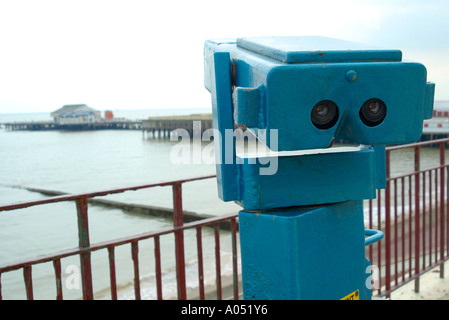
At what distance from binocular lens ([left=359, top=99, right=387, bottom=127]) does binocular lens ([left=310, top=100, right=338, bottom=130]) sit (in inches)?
3.2

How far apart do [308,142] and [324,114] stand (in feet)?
0.29

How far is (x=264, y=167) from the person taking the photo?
1.22 metres

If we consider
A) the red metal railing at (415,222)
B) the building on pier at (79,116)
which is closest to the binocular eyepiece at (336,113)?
the red metal railing at (415,222)

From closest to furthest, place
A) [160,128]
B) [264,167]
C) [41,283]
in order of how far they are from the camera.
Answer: [264,167] < [41,283] < [160,128]

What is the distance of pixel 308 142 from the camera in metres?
1.05

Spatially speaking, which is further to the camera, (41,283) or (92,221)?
(92,221)

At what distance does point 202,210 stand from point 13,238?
21.0 ft

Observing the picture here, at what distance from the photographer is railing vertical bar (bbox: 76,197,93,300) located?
206 cm

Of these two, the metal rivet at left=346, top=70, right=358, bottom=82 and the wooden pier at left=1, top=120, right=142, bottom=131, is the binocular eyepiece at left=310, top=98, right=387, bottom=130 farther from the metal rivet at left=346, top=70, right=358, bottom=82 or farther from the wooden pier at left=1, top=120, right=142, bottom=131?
the wooden pier at left=1, top=120, right=142, bottom=131

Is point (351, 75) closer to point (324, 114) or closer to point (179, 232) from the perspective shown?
point (324, 114)

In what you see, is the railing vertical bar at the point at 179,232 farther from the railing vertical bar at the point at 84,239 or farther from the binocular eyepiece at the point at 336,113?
the binocular eyepiece at the point at 336,113

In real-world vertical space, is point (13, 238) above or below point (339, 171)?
below
